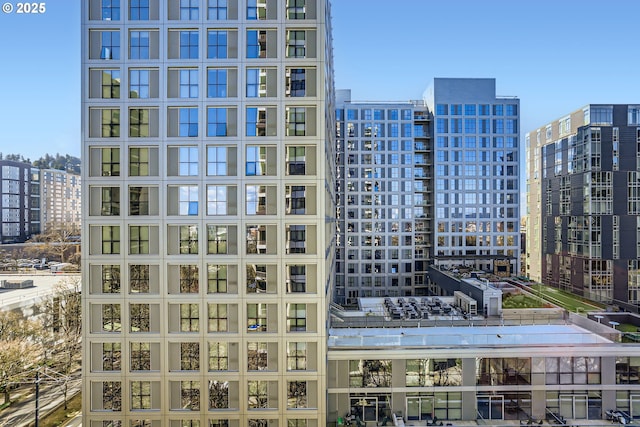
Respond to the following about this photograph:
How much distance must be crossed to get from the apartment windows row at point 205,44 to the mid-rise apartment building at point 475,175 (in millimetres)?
45127

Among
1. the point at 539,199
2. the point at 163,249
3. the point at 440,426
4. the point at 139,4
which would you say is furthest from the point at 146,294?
the point at 539,199

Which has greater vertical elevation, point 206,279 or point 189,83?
point 189,83

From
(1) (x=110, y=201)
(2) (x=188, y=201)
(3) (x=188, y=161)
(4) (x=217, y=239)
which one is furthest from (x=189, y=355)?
(3) (x=188, y=161)

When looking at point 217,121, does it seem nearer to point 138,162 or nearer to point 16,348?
point 138,162

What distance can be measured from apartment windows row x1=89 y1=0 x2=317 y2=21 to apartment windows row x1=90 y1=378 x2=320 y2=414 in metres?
23.7

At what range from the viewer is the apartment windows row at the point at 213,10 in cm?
2447

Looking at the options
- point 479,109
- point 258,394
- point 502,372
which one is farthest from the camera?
point 479,109

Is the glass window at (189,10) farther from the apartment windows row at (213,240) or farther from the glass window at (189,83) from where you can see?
the apartment windows row at (213,240)

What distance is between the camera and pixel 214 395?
949 inches

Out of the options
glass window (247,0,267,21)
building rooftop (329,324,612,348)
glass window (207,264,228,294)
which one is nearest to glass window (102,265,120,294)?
glass window (207,264,228,294)

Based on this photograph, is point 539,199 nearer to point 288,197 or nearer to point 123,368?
point 288,197

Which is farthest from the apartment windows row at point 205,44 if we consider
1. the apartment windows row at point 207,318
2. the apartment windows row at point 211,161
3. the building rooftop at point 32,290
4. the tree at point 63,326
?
the tree at point 63,326

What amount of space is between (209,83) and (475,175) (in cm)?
5261

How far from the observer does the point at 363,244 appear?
64875 mm
